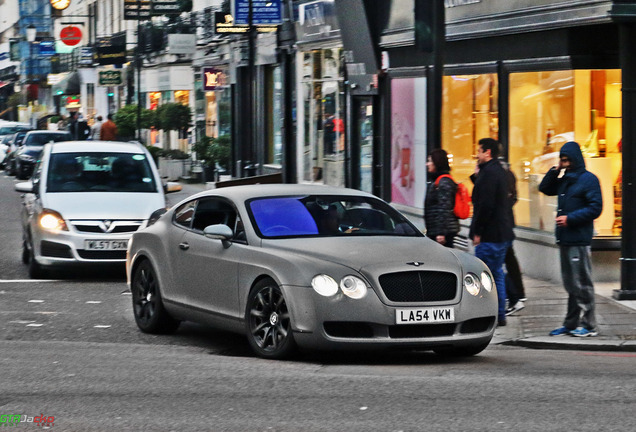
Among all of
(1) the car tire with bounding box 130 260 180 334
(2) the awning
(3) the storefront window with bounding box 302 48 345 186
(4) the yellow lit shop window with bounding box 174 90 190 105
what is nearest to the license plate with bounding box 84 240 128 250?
(1) the car tire with bounding box 130 260 180 334

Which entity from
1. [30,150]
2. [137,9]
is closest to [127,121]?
[30,150]

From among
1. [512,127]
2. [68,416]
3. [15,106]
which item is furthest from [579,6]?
[15,106]

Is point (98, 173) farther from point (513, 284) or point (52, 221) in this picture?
point (513, 284)

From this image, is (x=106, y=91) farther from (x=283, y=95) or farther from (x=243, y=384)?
(x=243, y=384)

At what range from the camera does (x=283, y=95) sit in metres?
30.2

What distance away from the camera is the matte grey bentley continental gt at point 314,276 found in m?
9.08

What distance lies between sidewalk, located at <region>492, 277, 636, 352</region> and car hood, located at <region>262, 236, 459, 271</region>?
1701 millimetres

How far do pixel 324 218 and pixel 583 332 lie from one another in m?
2.68

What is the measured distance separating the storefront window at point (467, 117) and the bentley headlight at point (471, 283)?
794 centimetres

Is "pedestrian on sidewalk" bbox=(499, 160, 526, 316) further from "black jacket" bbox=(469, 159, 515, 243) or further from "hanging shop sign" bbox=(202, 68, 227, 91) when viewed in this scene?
"hanging shop sign" bbox=(202, 68, 227, 91)

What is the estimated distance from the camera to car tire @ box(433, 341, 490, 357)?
9625mm

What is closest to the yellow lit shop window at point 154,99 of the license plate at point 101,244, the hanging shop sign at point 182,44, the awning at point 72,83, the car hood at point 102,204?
the hanging shop sign at point 182,44

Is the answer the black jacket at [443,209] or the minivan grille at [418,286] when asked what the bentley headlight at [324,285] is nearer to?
the minivan grille at [418,286]

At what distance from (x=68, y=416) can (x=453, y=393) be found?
2.36 m
